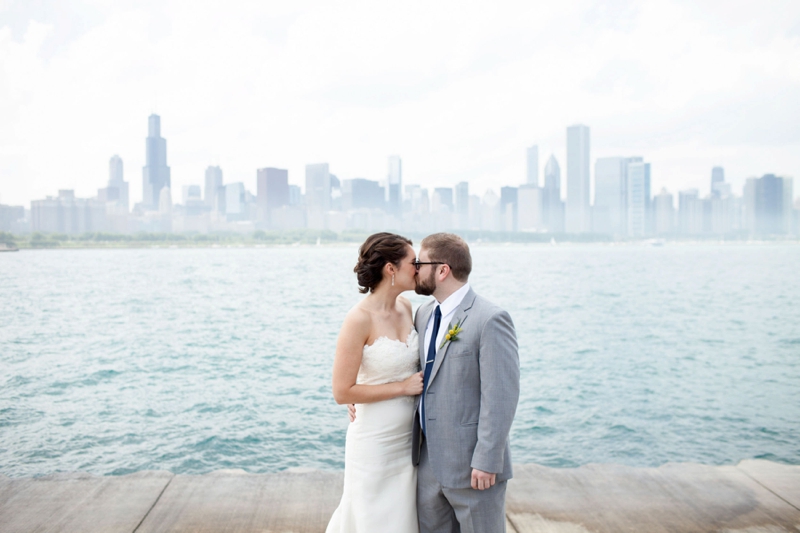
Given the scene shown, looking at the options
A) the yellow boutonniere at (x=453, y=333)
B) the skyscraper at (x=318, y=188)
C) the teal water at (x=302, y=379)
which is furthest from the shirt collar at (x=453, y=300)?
the skyscraper at (x=318, y=188)

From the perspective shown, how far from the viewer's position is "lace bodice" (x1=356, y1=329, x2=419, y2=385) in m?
2.93

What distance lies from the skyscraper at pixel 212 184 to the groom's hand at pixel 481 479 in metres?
128

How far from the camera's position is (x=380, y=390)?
114 inches

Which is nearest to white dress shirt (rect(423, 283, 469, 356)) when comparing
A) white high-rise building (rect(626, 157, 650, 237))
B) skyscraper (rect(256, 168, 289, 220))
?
skyscraper (rect(256, 168, 289, 220))

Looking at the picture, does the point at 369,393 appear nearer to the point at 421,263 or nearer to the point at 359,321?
the point at 359,321

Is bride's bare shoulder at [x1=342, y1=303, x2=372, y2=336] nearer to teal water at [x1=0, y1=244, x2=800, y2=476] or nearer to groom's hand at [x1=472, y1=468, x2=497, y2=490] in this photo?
groom's hand at [x1=472, y1=468, x2=497, y2=490]

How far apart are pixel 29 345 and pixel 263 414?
17745 millimetres

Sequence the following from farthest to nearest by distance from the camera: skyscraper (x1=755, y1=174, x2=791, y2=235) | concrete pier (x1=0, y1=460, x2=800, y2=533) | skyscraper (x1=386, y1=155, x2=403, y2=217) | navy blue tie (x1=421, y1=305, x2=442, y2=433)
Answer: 1. skyscraper (x1=755, y1=174, x2=791, y2=235)
2. skyscraper (x1=386, y1=155, x2=403, y2=217)
3. concrete pier (x1=0, y1=460, x2=800, y2=533)
4. navy blue tie (x1=421, y1=305, x2=442, y2=433)

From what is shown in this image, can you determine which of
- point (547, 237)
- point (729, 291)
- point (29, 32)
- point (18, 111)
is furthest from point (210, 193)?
point (729, 291)

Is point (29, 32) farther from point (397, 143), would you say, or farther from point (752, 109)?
point (752, 109)

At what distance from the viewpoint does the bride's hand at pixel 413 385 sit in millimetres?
2844

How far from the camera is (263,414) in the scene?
44.5 feet

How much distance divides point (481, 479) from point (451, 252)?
1028 mm

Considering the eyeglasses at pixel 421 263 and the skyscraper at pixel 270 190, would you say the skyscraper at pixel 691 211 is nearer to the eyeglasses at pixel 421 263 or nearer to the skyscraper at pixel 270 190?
the skyscraper at pixel 270 190
